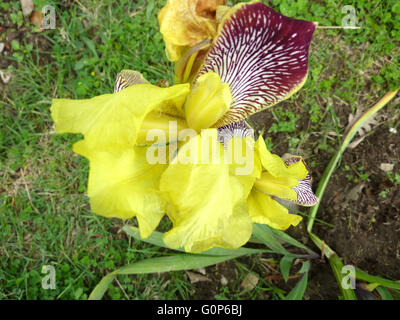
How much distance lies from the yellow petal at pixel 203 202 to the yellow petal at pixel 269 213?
0.18 m

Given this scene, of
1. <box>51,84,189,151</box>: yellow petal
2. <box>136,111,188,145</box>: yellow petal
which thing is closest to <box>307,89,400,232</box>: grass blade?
<box>136,111,188,145</box>: yellow petal

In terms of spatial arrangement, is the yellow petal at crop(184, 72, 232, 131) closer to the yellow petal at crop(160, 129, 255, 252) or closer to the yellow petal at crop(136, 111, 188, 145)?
the yellow petal at crop(136, 111, 188, 145)

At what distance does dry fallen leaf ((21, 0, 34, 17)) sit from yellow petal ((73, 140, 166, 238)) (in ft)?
6.41

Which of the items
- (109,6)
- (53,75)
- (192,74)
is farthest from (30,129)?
(192,74)

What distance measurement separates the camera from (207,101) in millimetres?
961

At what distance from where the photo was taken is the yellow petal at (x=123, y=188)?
2.80 feet

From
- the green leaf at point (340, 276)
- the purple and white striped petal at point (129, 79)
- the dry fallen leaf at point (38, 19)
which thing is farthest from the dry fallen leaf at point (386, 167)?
the dry fallen leaf at point (38, 19)

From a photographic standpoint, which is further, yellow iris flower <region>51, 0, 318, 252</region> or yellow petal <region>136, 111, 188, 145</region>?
yellow petal <region>136, 111, 188, 145</region>

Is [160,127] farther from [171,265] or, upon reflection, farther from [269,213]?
[171,265]

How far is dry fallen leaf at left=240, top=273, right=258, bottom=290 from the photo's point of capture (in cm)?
197

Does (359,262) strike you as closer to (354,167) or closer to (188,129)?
(354,167)

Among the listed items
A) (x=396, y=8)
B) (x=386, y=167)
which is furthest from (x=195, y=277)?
(x=396, y=8)

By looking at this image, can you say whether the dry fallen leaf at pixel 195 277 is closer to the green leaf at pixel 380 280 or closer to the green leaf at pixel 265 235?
the green leaf at pixel 265 235

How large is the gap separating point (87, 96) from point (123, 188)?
5.15 ft
